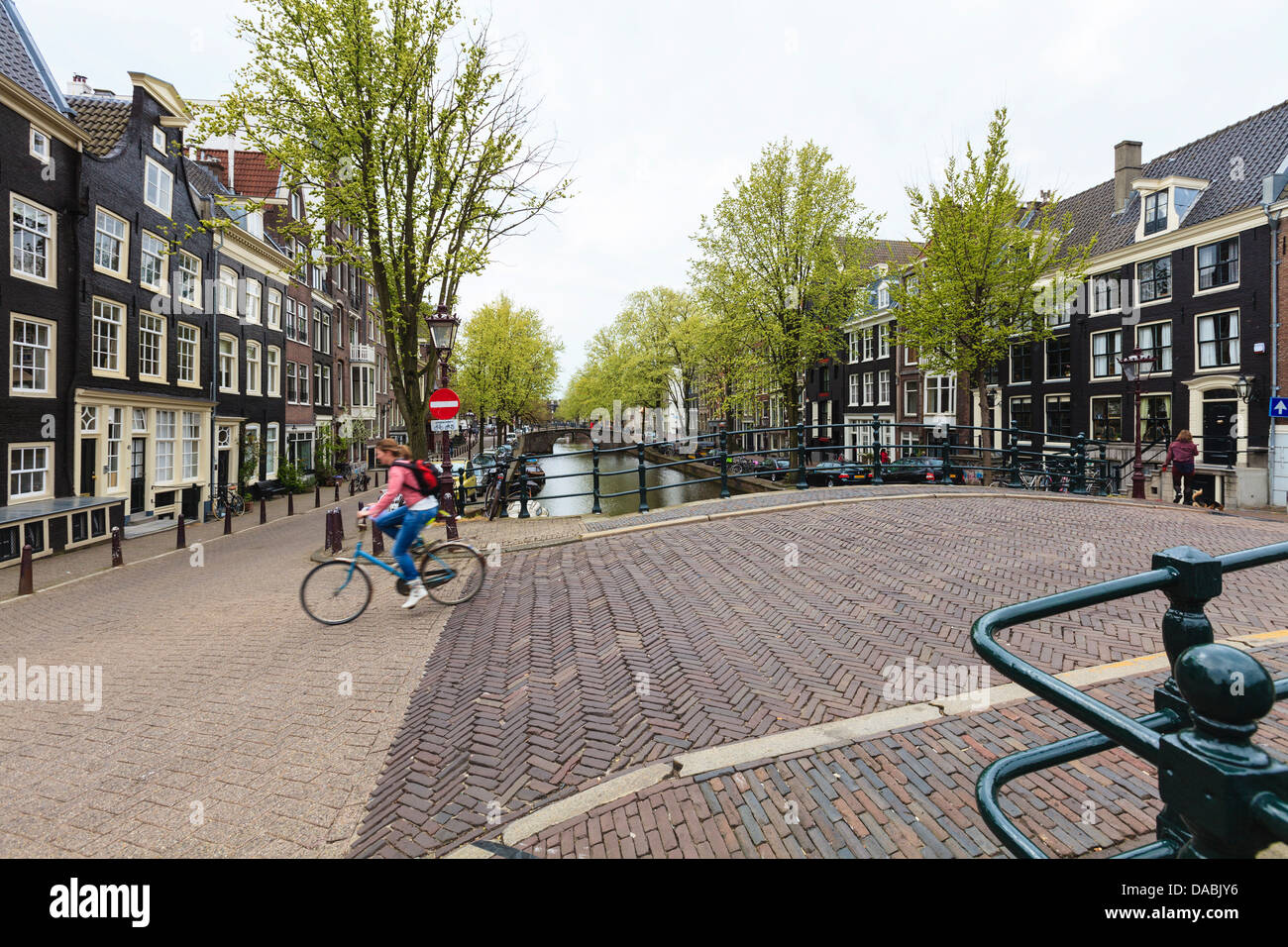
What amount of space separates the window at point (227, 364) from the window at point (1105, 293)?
118 ft

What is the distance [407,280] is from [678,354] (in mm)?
36146

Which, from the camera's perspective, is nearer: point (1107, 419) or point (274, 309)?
point (1107, 419)

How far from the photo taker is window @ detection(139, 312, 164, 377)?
19.2 meters

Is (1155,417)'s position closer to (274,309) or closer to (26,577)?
(26,577)

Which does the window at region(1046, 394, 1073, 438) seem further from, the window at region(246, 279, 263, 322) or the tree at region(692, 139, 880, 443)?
the window at region(246, 279, 263, 322)

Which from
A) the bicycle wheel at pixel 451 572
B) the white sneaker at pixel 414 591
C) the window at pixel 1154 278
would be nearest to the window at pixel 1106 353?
the window at pixel 1154 278

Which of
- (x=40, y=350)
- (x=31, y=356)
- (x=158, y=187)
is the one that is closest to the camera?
(x=31, y=356)

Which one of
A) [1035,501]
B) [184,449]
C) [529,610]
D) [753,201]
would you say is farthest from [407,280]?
[753,201]

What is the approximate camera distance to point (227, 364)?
24625 millimetres

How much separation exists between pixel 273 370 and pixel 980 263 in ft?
96.2

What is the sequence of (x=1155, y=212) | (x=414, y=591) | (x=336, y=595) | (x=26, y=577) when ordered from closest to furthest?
(x=336, y=595)
(x=414, y=591)
(x=26, y=577)
(x=1155, y=212)

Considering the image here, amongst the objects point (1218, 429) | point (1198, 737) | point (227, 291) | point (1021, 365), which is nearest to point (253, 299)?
point (227, 291)

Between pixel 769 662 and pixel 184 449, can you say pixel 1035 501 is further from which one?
pixel 184 449

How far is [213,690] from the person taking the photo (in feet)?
16.6
